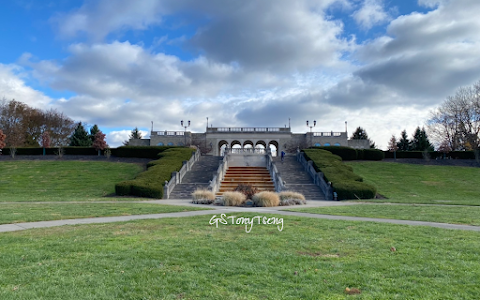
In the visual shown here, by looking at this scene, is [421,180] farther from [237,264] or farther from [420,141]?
[420,141]

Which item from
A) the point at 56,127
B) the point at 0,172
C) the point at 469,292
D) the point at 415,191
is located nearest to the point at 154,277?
the point at 469,292

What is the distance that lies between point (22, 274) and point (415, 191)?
91.1ft

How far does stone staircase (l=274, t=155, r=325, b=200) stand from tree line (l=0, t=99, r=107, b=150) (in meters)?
34.1

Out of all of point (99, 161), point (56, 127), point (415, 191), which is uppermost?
point (56, 127)

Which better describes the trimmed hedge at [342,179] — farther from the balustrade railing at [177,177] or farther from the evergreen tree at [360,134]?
the evergreen tree at [360,134]

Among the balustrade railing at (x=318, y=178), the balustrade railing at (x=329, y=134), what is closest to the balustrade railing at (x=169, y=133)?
the balustrade railing at (x=329, y=134)

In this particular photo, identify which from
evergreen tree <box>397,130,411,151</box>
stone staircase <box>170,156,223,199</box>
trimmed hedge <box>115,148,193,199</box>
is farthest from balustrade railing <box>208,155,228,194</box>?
evergreen tree <box>397,130,411,151</box>

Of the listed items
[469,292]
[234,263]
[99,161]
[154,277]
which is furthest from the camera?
[99,161]

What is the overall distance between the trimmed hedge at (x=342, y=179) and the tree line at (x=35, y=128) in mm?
38232

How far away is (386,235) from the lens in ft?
25.1

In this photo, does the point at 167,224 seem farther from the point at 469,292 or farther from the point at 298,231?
the point at 469,292

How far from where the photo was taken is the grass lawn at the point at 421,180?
2477 centimetres

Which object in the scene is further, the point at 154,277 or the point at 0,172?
the point at 0,172

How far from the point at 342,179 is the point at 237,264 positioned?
68.2ft
